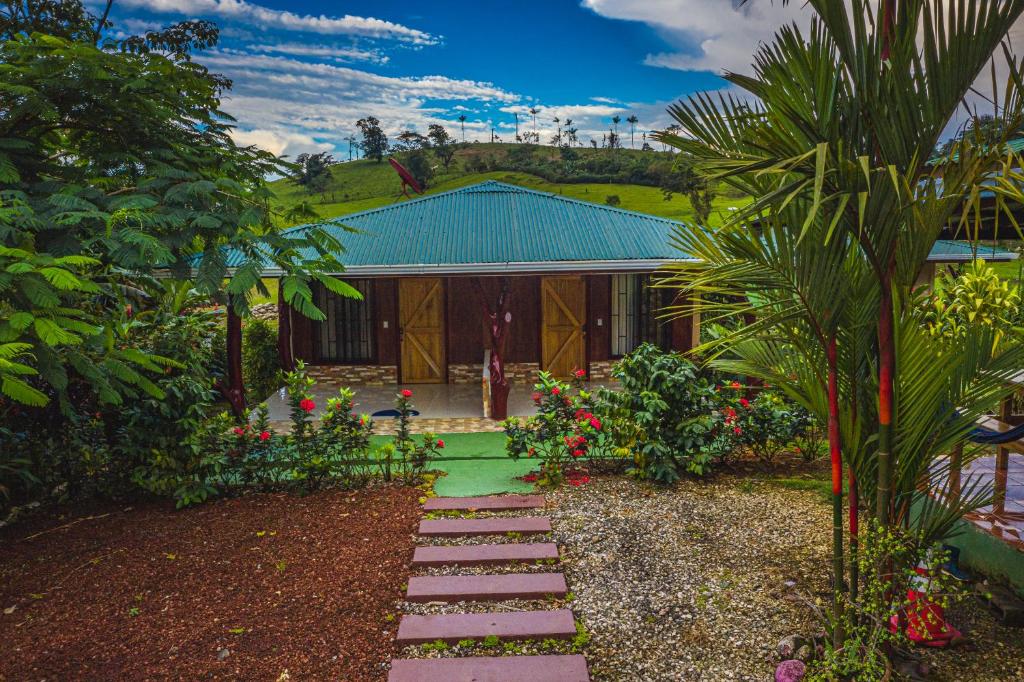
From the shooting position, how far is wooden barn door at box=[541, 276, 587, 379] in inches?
477

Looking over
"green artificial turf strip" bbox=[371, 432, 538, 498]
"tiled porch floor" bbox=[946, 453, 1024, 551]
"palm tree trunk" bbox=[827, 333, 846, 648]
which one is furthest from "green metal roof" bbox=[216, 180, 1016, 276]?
"palm tree trunk" bbox=[827, 333, 846, 648]

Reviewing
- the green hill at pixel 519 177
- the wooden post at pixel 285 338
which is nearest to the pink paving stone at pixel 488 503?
the wooden post at pixel 285 338

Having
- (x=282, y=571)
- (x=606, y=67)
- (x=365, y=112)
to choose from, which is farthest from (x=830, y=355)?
(x=365, y=112)

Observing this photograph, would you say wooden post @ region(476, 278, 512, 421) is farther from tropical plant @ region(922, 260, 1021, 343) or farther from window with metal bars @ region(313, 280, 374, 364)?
tropical plant @ region(922, 260, 1021, 343)

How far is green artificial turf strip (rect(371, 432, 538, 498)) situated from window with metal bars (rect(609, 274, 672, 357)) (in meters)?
4.48

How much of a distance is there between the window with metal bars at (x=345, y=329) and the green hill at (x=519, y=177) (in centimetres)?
2972

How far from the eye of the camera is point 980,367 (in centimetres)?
328

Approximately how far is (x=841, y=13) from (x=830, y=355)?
149cm

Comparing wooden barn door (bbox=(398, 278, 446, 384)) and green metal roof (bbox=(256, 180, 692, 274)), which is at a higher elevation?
green metal roof (bbox=(256, 180, 692, 274))

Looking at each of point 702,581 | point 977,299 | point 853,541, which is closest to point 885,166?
point 853,541

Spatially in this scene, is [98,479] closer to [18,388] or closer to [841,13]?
[18,388]

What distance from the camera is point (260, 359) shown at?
476 inches

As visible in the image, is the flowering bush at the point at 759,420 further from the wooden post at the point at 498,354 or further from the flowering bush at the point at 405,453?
the wooden post at the point at 498,354

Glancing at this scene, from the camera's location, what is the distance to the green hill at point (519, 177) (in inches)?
1674
